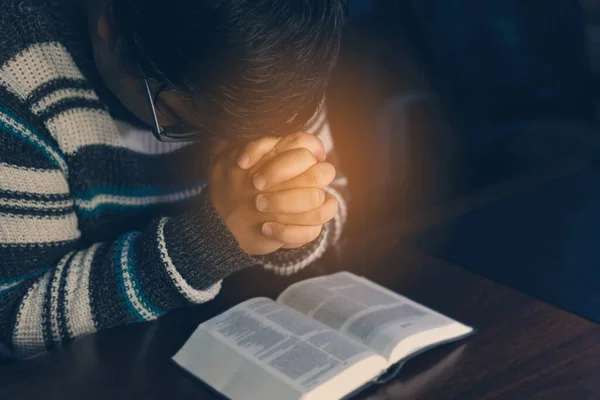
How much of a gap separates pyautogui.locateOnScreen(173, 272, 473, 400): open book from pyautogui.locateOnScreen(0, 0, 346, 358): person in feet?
0.29

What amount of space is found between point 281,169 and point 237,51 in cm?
21

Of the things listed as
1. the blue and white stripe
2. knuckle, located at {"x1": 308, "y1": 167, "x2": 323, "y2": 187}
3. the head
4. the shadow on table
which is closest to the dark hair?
the head

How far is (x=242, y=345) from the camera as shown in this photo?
791mm

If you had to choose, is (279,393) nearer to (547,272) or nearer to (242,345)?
(242,345)

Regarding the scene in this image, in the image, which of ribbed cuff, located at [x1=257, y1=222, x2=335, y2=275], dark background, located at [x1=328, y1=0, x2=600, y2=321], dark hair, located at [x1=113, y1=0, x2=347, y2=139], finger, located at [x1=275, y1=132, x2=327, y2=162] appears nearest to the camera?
dark hair, located at [x1=113, y1=0, x2=347, y2=139]

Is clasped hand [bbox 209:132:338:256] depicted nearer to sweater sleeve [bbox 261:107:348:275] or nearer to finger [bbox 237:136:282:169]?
finger [bbox 237:136:282:169]

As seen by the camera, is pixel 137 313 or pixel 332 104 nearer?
pixel 137 313

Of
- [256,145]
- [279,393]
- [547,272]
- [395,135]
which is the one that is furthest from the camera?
[395,135]

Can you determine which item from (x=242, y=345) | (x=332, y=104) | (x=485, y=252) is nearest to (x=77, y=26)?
(x=242, y=345)

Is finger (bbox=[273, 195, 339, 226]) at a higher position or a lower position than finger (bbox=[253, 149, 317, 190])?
lower

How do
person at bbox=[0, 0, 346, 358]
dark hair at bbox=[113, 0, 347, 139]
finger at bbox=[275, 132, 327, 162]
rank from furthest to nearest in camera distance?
1. finger at bbox=[275, 132, 327, 162]
2. person at bbox=[0, 0, 346, 358]
3. dark hair at bbox=[113, 0, 347, 139]

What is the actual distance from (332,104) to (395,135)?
177 mm

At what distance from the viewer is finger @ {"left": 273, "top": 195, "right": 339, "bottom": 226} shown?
2.88 feet

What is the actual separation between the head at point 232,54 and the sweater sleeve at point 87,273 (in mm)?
156
